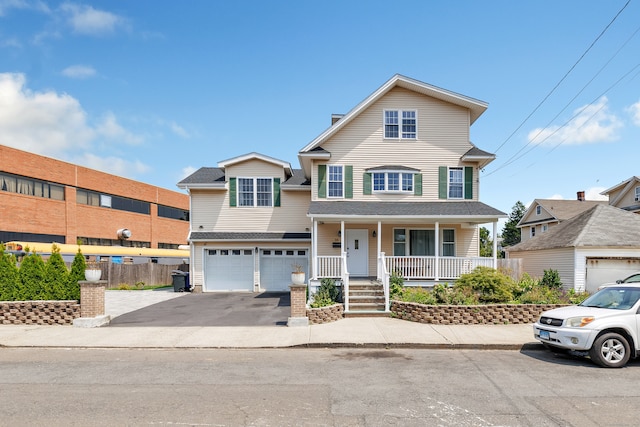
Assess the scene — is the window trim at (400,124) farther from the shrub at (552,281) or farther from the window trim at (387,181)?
the shrub at (552,281)

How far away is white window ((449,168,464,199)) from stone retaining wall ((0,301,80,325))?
15.5 metres

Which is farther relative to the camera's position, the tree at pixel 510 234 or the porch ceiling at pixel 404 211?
the tree at pixel 510 234

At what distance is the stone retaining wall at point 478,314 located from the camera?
11.6m

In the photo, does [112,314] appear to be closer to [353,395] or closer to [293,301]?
[293,301]

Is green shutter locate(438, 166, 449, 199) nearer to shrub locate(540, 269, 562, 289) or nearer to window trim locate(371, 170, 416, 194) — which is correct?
window trim locate(371, 170, 416, 194)

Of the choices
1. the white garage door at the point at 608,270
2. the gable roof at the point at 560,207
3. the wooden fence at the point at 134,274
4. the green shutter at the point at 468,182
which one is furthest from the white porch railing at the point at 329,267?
the gable roof at the point at 560,207

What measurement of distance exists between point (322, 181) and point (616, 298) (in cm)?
1200

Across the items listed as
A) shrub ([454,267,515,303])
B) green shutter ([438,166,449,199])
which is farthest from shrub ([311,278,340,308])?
green shutter ([438,166,449,199])

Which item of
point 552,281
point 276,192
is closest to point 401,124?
point 276,192

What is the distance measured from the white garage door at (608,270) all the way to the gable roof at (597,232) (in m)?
0.75

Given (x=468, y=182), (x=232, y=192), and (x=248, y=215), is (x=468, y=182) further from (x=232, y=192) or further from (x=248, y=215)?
(x=232, y=192)

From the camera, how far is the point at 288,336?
33.2ft

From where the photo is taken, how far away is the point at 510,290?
12727 millimetres

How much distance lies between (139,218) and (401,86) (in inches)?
1169
